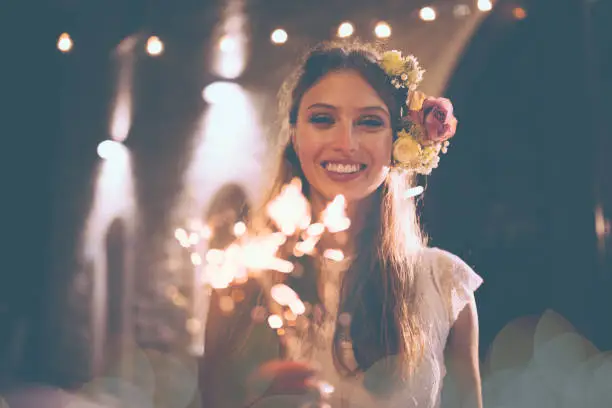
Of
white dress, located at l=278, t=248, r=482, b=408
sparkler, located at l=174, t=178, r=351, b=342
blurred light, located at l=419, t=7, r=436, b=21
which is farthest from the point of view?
blurred light, located at l=419, t=7, r=436, b=21

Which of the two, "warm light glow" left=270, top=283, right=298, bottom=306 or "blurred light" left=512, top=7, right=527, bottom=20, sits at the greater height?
"blurred light" left=512, top=7, right=527, bottom=20

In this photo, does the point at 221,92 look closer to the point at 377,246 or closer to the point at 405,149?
the point at 405,149

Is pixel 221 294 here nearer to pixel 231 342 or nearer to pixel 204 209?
pixel 231 342

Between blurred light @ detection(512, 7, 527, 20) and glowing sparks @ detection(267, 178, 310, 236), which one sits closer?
glowing sparks @ detection(267, 178, 310, 236)

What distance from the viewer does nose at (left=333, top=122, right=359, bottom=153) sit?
2.15 m

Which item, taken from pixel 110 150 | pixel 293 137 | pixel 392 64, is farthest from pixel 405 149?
pixel 110 150

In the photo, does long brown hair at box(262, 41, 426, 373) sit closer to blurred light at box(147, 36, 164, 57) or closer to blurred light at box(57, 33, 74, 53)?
blurred light at box(147, 36, 164, 57)

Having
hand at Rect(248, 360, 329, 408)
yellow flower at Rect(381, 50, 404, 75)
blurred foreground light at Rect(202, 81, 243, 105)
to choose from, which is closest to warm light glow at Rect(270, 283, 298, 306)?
hand at Rect(248, 360, 329, 408)

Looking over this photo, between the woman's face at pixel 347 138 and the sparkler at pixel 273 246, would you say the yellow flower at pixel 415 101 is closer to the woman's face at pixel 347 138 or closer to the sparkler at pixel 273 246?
the woman's face at pixel 347 138

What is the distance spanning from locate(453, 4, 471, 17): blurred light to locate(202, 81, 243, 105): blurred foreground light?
931 millimetres

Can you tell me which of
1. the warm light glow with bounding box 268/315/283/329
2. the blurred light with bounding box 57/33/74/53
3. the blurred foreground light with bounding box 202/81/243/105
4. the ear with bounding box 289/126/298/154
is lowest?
the warm light glow with bounding box 268/315/283/329

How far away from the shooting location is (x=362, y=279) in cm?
216

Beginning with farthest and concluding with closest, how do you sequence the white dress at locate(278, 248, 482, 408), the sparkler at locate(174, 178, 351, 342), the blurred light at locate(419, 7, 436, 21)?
1. the blurred light at locate(419, 7, 436, 21)
2. the sparkler at locate(174, 178, 351, 342)
3. the white dress at locate(278, 248, 482, 408)

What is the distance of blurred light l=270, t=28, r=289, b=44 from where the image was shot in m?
2.27
